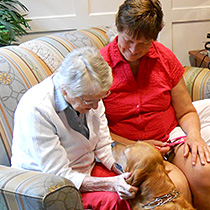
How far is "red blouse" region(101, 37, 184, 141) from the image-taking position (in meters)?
1.62

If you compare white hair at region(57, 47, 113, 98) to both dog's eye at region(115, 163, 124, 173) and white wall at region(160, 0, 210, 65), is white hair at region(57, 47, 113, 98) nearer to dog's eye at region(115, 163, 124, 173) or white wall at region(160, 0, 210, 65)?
dog's eye at region(115, 163, 124, 173)

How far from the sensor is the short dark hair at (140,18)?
4.64ft

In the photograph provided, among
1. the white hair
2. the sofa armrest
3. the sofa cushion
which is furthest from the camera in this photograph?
the sofa cushion

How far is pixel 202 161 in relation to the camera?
4.50 feet

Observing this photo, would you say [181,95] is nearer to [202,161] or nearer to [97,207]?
[202,161]

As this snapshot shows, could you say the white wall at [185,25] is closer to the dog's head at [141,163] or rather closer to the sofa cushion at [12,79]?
the sofa cushion at [12,79]

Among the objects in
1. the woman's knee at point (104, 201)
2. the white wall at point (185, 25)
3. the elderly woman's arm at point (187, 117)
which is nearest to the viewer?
the woman's knee at point (104, 201)

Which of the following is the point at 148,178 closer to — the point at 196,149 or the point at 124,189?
the point at 124,189

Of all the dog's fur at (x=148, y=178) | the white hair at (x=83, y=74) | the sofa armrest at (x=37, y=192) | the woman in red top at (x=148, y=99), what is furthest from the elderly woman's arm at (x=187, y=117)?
the sofa armrest at (x=37, y=192)

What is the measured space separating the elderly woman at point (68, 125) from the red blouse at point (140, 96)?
0.31 m

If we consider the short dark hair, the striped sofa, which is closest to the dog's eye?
the striped sofa

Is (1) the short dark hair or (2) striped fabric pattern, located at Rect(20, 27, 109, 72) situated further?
(2) striped fabric pattern, located at Rect(20, 27, 109, 72)

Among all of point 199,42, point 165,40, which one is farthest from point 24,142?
point 199,42

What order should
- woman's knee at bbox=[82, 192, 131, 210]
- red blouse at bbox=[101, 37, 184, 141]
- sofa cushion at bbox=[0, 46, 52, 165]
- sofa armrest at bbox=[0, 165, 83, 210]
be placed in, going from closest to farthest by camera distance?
sofa armrest at bbox=[0, 165, 83, 210]
woman's knee at bbox=[82, 192, 131, 210]
sofa cushion at bbox=[0, 46, 52, 165]
red blouse at bbox=[101, 37, 184, 141]
